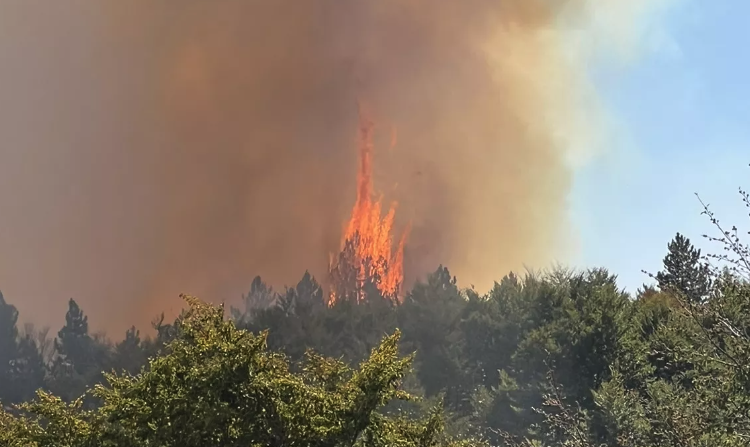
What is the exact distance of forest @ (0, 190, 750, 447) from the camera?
1158 centimetres

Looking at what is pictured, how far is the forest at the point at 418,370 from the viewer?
11.6 metres

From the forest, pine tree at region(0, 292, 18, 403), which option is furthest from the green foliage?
pine tree at region(0, 292, 18, 403)

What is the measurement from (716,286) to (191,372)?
9.35m

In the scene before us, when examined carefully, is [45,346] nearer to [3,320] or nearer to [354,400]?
[3,320]

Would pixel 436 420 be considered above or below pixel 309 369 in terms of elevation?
below

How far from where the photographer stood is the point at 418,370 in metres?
54.0

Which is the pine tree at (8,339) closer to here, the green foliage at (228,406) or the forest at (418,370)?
the forest at (418,370)

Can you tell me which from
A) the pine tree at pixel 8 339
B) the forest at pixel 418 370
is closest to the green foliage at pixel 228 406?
the forest at pixel 418 370

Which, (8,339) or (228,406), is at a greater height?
(8,339)

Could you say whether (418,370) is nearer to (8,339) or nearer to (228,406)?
(228,406)

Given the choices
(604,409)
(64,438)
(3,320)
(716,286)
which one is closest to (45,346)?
(3,320)

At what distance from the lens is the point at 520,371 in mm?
46094

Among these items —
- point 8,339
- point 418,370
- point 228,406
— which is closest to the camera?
point 228,406

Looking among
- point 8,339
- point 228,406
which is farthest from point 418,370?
point 8,339
